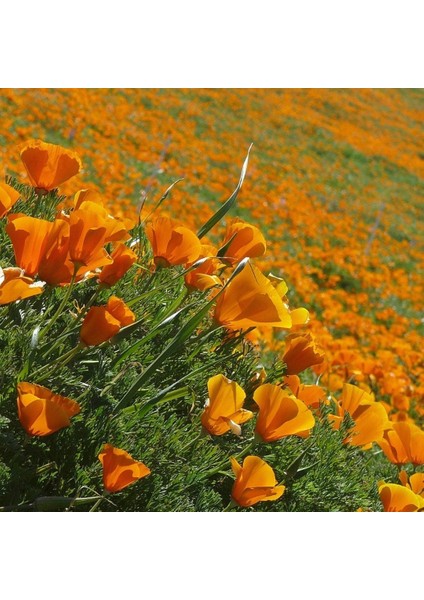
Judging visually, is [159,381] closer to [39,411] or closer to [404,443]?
[39,411]

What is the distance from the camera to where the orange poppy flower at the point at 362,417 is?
4.57ft

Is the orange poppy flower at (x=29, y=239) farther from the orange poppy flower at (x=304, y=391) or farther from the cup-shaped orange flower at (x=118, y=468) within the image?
the orange poppy flower at (x=304, y=391)

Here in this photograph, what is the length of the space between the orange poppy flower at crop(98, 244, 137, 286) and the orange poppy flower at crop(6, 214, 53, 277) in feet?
0.48

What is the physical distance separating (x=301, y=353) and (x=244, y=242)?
0.72ft

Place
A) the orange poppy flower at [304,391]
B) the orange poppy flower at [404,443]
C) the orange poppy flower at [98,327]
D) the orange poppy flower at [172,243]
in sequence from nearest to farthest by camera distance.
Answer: the orange poppy flower at [98,327] < the orange poppy flower at [172,243] < the orange poppy flower at [304,391] < the orange poppy flower at [404,443]

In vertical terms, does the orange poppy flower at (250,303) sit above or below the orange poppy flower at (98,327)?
above

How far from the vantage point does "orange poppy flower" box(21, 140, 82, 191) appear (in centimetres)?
118

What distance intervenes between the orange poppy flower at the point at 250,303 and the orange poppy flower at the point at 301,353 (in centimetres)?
17

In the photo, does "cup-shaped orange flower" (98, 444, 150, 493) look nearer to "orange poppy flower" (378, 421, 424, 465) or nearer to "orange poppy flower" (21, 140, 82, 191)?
"orange poppy flower" (21, 140, 82, 191)

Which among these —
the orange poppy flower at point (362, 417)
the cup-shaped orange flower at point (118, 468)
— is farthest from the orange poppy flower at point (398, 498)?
the cup-shaped orange flower at point (118, 468)
